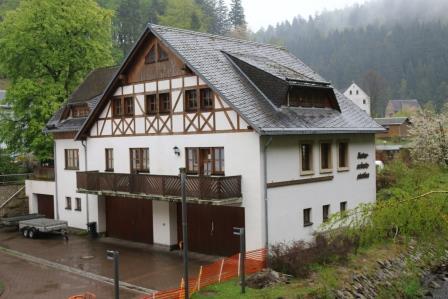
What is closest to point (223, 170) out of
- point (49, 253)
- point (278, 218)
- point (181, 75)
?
point (278, 218)

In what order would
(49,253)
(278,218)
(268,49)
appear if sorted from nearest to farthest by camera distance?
1. (278,218)
2. (49,253)
3. (268,49)

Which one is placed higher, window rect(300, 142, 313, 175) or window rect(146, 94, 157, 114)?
window rect(146, 94, 157, 114)

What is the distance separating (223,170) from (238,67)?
4554mm

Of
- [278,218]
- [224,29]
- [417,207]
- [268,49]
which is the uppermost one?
[224,29]

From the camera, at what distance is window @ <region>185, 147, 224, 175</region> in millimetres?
21969

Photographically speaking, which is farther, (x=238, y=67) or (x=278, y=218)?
(x=238, y=67)

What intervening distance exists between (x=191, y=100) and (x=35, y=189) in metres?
15.2

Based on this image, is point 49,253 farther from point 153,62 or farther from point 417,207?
point 417,207

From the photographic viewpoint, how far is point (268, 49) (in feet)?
92.5

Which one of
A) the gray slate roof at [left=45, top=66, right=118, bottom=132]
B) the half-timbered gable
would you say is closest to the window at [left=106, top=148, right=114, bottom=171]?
the half-timbered gable

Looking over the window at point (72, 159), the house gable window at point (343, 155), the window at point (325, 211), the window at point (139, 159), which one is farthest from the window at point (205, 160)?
the window at point (72, 159)

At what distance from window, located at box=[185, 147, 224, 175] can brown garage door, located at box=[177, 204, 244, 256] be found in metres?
1.55

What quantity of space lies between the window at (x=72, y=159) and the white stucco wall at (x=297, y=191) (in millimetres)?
13401

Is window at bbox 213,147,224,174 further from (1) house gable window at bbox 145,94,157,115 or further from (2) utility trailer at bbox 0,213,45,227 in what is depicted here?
(2) utility trailer at bbox 0,213,45,227
